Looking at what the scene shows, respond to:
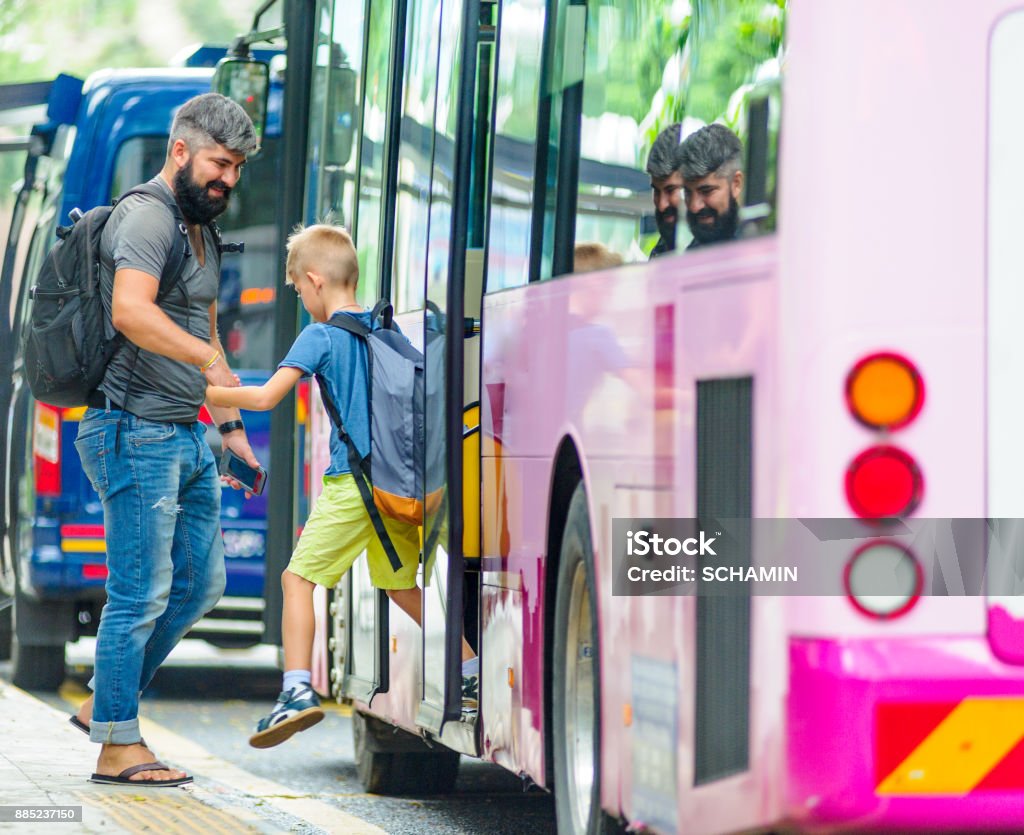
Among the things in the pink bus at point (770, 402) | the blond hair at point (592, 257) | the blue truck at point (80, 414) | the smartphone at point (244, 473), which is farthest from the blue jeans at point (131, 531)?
the blue truck at point (80, 414)

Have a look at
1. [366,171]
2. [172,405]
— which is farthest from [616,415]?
[366,171]

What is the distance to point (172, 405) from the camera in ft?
22.3

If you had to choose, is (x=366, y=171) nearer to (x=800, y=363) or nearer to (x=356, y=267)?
(x=356, y=267)

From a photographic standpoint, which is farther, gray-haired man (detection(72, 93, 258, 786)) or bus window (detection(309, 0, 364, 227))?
bus window (detection(309, 0, 364, 227))

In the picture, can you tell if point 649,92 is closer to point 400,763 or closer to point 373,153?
point 373,153

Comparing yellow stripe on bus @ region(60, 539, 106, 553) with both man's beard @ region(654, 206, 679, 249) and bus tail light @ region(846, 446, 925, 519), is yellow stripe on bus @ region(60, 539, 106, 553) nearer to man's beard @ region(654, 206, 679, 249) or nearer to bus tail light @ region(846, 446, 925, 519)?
man's beard @ region(654, 206, 679, 249)

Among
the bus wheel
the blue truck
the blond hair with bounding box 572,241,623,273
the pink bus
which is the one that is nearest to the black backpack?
the pink bus

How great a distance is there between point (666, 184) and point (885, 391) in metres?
1.02

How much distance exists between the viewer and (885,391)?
4023 millimetres

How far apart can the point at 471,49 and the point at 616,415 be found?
175cm

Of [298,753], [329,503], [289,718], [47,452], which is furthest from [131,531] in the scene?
[47,452]

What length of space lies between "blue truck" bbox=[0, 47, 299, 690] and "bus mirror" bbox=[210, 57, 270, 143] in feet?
5.31

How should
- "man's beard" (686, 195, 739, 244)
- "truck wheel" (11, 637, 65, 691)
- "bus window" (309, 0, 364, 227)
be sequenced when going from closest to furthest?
1. "man's beard" (686, 195, 739, 244)
2. "bus window" (309, 0, 364, 227)
3. "truck wheel" (11, 637, 65, 691)

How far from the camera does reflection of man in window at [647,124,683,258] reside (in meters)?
4.81
